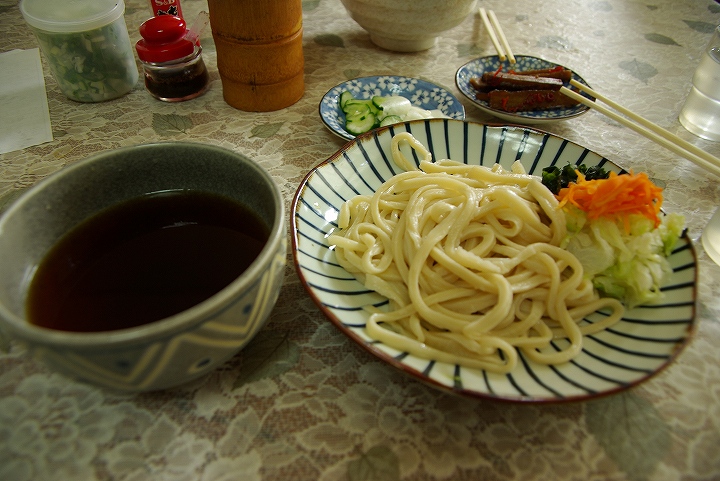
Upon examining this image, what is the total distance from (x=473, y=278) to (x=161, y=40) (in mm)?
1781

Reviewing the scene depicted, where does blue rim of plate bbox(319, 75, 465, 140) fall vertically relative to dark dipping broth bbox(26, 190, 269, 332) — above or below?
below

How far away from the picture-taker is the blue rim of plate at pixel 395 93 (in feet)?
7.22

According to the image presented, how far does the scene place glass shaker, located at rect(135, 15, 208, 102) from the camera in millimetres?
2109

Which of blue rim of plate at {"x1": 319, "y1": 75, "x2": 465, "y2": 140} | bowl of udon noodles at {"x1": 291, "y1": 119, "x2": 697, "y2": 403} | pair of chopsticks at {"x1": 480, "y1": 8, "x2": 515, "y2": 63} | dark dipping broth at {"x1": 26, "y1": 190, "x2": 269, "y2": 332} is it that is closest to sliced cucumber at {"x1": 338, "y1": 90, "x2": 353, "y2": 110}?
blue rim of plate at {"x1": 319, "y1": 75, "x2": 465, "y2": 140}

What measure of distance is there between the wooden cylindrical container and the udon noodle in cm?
91

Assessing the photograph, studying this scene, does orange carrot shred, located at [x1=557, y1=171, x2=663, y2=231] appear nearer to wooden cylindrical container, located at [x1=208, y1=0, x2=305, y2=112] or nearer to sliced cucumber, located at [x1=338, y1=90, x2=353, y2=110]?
sliced cucumber, located at [x1=338, y1=90, x2=353, y2=110]

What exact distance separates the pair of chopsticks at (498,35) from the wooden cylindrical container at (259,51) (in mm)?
1151

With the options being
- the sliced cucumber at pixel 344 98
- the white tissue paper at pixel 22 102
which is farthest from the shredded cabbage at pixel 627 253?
the white tissue paper at pixel 22 102

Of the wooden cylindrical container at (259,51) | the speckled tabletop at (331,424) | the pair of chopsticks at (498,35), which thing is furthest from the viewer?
the pair of chopsticks at (498,35)

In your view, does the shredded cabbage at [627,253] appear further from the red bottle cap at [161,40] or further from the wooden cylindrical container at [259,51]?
the red bottle cap at [161,40]

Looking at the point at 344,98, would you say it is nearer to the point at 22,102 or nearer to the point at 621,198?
the point at 621,198

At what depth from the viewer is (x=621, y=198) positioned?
4.35ft

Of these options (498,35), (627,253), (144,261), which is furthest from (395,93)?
(144,261)

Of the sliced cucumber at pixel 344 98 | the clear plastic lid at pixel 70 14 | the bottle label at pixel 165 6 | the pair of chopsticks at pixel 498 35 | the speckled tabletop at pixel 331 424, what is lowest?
the speckled tabletop at pixel 331 424
